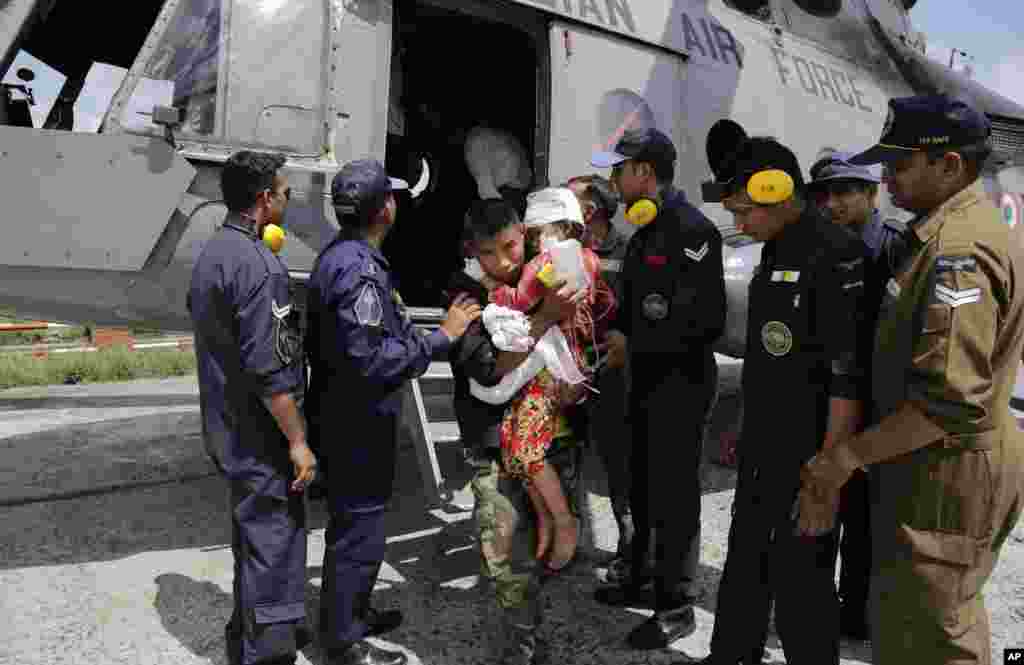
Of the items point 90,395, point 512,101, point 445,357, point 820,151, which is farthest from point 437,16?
point 90,395

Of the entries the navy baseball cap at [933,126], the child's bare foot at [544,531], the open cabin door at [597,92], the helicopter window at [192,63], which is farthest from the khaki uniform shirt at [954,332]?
the helicopter window at [192,63]

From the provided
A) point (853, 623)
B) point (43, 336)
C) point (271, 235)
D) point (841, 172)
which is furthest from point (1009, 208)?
point (43, 336)

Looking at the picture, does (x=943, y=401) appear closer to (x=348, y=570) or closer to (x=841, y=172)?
(x=841, y=172)

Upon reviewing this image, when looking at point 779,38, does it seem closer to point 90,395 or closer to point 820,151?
point 820,151

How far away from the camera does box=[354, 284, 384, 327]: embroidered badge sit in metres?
2.55

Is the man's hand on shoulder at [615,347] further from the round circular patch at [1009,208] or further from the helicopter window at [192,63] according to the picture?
the round circular patch at [1009,208]

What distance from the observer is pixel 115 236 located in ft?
10.8

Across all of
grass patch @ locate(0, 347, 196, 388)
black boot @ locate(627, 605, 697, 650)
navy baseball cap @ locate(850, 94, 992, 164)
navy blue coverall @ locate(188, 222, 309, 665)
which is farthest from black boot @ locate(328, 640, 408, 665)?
grass patch @ locate(0, 347, 196, 388)

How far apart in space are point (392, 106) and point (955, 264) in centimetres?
432

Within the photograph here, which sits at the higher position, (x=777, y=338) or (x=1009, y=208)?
(x=1009, y=208)

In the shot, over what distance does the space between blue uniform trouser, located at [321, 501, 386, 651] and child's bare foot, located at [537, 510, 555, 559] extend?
64 centimetres

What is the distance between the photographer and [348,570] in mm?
2744

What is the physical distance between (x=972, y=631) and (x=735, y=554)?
784 mm

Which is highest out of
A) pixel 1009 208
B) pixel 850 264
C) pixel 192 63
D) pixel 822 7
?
pixel 822 7
